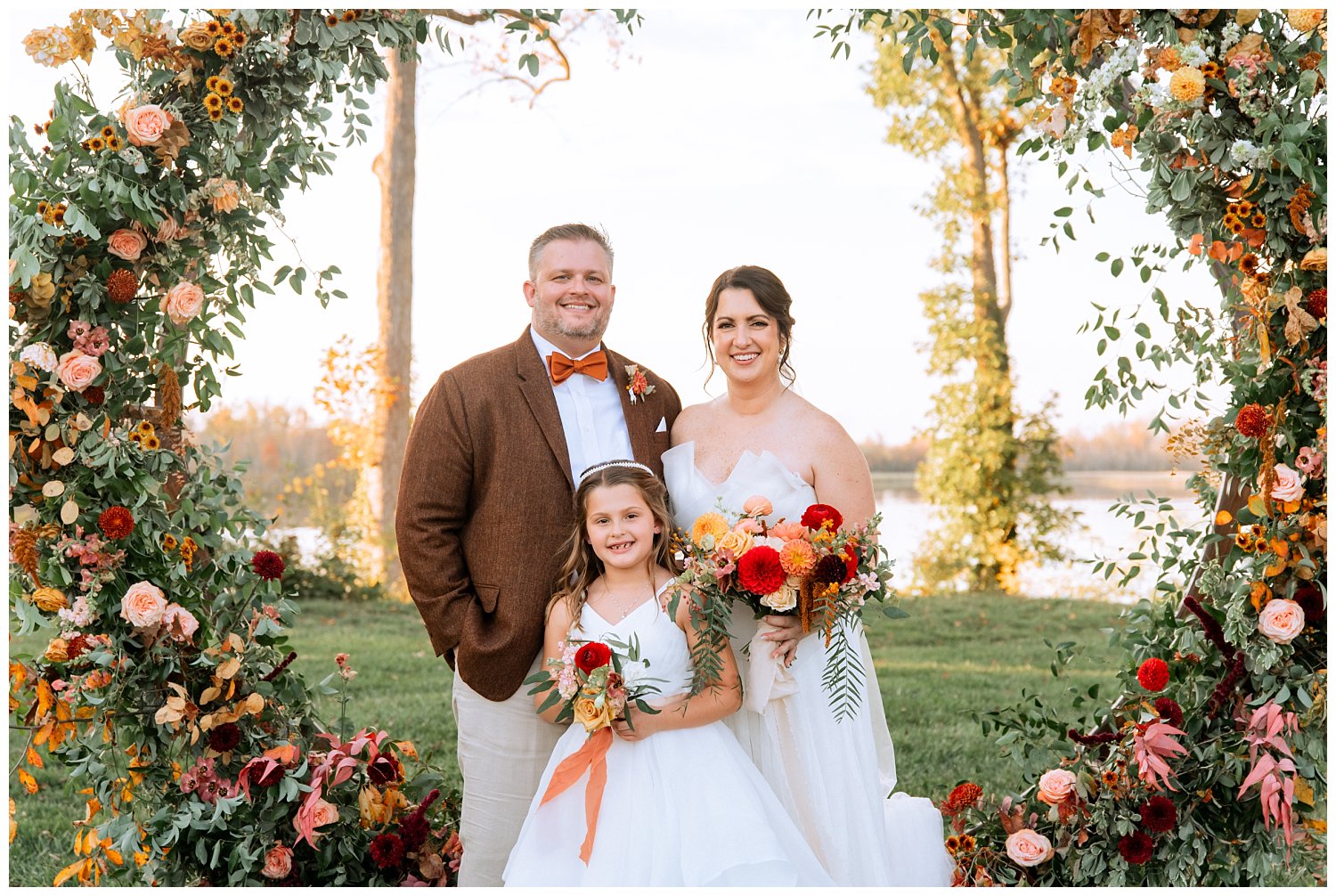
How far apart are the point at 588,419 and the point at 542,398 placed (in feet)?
0.61

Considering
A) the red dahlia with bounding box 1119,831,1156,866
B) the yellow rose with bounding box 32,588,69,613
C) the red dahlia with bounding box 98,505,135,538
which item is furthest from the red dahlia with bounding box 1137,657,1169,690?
the yellow rose with bounding box 32,588,69,613

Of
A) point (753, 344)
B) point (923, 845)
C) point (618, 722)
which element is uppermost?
point (753, 344)

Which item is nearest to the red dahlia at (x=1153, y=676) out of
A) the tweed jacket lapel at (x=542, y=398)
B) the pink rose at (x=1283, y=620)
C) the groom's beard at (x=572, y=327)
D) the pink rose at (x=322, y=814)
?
the pink rose at (x=1283, y=620)

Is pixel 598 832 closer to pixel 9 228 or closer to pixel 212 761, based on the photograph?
pixel 212 761

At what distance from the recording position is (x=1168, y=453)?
396cm

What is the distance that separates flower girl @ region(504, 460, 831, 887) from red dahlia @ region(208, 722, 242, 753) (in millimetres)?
1016

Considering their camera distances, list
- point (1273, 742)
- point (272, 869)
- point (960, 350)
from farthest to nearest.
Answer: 1. point (960, 350)
2. point (272, 869)
3. point (1273, 742)

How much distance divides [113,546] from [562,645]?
4.85ft

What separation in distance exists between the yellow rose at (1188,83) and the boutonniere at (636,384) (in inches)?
74.5

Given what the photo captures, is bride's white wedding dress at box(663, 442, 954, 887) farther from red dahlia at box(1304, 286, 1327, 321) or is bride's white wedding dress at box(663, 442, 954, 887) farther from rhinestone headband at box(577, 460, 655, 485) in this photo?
red dahlia at box(1304, 286, 1327, 321)

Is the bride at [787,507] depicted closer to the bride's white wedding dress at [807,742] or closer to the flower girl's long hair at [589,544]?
the bride's white wedding dress at [807,742]

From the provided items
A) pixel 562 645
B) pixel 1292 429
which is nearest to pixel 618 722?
pixel 562 645

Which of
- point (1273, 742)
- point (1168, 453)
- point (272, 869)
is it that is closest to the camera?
point (1273, 742)

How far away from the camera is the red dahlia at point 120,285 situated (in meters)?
3.48
